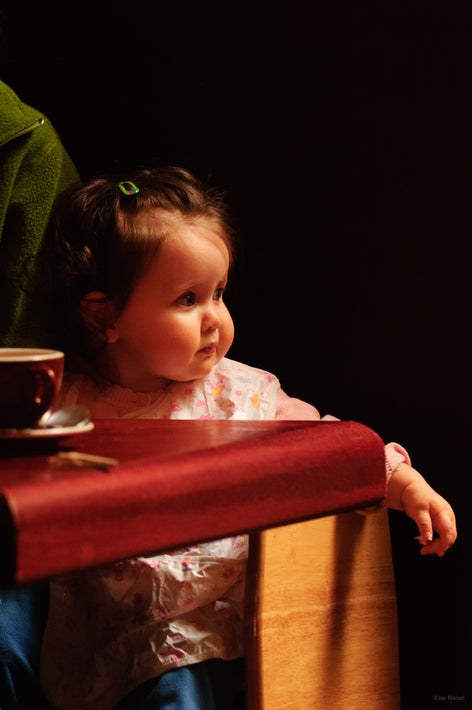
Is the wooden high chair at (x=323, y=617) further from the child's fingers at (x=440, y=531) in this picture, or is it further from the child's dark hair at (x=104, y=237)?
the child's dark hair at (x=104, y=237)

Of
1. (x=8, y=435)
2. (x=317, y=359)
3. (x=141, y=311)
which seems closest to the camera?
(x=8, y=435)

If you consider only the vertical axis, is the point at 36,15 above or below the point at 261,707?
above

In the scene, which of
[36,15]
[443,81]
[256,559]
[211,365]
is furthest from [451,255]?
[36,15]

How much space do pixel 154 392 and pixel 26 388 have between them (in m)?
0.49

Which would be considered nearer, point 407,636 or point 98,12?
point 407,636

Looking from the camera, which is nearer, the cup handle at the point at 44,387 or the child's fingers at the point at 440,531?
the cup handle at the point at 44,387

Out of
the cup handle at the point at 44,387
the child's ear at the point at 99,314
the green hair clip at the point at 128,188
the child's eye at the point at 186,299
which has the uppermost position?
the green hair clip at the point at 128,188

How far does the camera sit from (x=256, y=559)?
0.87 m

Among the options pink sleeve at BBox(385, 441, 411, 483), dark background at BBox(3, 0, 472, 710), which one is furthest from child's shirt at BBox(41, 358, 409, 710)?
dark background at BBox(3, 0, 472, 710)

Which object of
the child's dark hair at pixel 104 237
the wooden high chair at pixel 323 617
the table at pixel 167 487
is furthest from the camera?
the child's dark hair at pixel 104 237

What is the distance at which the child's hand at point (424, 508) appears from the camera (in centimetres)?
93

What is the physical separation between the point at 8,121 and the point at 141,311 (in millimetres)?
371

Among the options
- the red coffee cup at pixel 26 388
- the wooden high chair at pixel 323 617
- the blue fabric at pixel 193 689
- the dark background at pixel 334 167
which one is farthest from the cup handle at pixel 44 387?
the dark background at pixel 334 167

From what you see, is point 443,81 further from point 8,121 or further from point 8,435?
point 8,435
